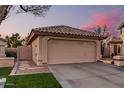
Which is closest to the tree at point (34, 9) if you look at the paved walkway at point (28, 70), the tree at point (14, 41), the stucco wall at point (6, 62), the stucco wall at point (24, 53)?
the stucco wall at point (6, 62)

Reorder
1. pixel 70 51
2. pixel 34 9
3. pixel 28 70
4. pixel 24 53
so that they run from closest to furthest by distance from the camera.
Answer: pixel 28 70, pixel 70 51, pixel 34 9, pixel 24 53

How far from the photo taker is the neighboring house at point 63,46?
15.6m

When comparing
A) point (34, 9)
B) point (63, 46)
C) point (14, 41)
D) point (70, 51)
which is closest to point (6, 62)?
point (63, 46)

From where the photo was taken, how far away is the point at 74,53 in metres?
17.4

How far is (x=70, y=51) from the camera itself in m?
17.2

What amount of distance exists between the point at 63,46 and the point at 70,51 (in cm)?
82

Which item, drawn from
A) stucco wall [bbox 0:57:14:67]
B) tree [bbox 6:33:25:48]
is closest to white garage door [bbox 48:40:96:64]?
stucco wall [bbox 0:57:14:67]

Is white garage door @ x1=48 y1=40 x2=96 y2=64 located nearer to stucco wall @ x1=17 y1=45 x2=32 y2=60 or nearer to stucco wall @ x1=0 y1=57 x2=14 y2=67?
stucco wall @ x1=0 y1=57 x2=14 y2=67

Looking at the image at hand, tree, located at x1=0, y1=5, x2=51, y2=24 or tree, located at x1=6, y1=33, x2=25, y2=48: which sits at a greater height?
tree, located at x1=0, y1=5, x2=51, y2=24

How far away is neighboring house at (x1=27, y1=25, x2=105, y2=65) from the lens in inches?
614

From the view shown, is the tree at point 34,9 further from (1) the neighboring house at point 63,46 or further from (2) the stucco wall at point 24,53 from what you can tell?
(2) the stucco wall at point 24,53

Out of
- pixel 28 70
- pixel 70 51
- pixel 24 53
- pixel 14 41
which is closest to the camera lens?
pixel 28 70

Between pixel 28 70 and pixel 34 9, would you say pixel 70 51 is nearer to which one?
pixel 34 9

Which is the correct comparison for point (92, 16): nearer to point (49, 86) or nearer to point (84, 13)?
point (84, 13)
